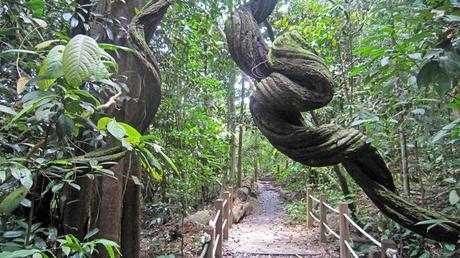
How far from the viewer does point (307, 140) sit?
159 cm

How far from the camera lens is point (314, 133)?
1.58 meters

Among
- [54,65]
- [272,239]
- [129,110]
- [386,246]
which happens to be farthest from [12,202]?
[272,239]

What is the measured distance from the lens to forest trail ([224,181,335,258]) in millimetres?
4393

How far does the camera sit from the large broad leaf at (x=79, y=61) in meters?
0.67

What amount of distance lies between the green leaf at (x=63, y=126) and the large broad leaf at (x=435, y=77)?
96cm

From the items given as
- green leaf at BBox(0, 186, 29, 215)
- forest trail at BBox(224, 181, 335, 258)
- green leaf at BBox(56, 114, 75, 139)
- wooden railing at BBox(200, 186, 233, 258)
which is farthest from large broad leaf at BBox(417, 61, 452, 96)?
forest trail at BBox(224, 181, 335, 258)

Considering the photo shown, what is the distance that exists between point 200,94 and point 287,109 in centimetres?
310

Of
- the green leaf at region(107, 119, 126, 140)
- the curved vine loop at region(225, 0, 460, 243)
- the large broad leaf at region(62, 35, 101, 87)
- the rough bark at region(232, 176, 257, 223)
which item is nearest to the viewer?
the large broad leaf at region(62, 35, 101, 87)

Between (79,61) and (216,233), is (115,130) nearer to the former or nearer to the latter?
(79,61)

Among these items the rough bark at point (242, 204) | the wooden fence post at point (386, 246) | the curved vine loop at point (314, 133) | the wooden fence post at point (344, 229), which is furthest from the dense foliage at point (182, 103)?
the rough bark at point (242, 204)

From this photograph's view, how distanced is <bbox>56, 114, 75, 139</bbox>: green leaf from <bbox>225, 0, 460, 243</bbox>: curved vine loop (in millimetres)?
972

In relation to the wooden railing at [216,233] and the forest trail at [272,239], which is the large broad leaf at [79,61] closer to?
the wooden railing at [216,233]

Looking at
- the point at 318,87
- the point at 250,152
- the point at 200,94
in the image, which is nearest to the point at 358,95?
the point at 200,94

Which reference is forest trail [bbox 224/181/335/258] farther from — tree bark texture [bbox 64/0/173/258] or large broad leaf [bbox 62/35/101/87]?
large broad leaf [bbox 62/35/101/87]
